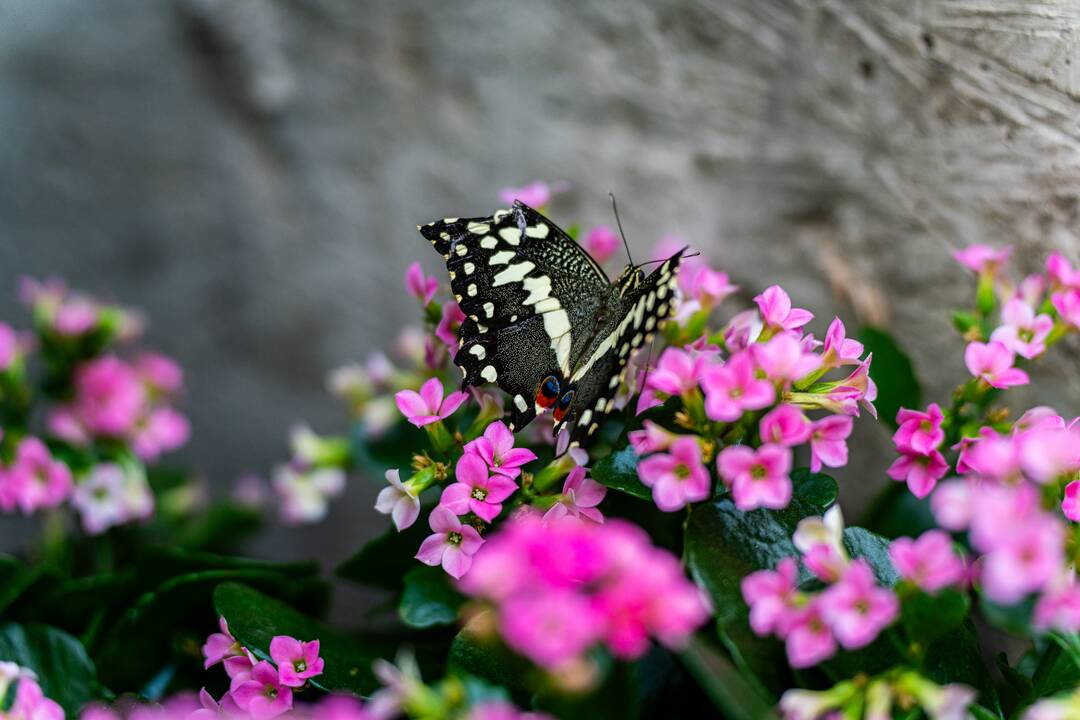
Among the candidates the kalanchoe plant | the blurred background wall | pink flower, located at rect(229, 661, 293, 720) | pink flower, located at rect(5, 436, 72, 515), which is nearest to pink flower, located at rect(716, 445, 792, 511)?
the kalanchoe plant

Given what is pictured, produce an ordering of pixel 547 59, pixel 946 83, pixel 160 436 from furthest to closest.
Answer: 1. pixel 547 59
2. pixel 160 436
3. pixel 946 83

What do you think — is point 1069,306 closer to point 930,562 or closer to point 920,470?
point 920,470

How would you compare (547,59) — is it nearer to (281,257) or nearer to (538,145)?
(538,145)

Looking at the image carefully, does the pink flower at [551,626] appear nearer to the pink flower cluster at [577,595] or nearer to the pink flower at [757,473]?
the pink flower cluster at [577,595]

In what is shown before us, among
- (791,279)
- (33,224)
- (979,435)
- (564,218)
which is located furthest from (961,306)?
(33,224)

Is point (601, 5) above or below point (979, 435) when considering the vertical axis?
above

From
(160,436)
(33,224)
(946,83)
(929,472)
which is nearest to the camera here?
(929,472)

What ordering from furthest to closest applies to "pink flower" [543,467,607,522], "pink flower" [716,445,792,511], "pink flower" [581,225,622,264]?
"pink flower" [581,225,622,264], "pink flower" [543,467,607,522], "pink flower" [716,445,792,511]

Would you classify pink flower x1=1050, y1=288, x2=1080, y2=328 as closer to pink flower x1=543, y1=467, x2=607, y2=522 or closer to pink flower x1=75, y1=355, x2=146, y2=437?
pink flower x1=543, y1=467, x2=607, y2=522
